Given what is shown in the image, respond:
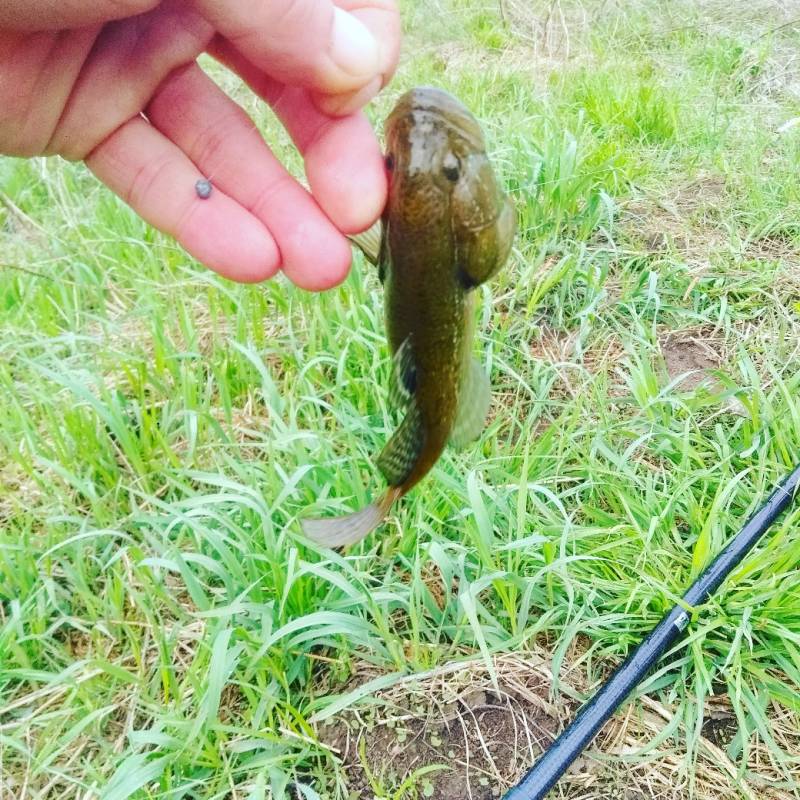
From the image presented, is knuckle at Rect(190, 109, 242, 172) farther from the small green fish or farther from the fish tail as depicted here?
the fish tail

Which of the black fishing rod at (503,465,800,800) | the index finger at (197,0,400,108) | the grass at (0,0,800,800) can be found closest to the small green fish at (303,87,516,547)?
the index finger at (197,0,400,108)

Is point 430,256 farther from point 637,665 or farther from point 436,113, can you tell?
point 637,665

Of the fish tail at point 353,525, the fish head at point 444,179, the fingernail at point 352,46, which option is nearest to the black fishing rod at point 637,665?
the fish tail at point 353,525

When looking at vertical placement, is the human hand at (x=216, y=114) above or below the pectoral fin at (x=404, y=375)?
above

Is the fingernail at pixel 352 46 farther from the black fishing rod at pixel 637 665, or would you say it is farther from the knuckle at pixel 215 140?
the black fishing rod at pixel 637 665

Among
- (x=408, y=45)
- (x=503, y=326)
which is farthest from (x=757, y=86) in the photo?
(x=503, y=326)

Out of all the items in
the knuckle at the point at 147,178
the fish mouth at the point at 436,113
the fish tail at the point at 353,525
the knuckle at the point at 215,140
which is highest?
the fish mouth at the point at 436,113
